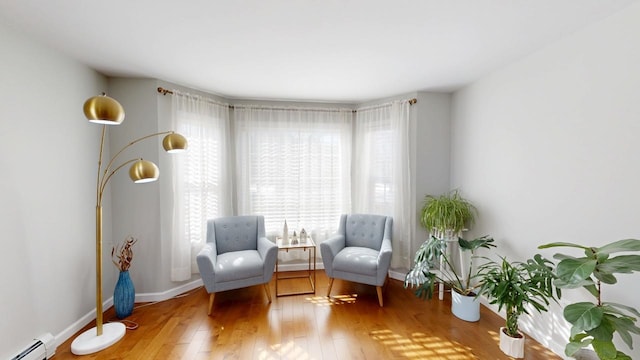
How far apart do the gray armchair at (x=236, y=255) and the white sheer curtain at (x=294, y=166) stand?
0.37 meters

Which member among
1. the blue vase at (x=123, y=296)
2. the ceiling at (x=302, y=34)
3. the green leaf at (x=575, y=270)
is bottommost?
the blue vase at (x=123, y=296)

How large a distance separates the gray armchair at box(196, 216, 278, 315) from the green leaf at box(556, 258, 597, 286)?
233cm

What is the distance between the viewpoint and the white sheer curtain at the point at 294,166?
3639mm

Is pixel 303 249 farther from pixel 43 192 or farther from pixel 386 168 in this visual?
pixel 43 192

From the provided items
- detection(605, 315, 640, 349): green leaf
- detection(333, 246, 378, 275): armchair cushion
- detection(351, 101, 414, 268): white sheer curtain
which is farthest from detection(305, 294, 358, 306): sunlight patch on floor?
detection(605, 315, 640, 349): green leaf

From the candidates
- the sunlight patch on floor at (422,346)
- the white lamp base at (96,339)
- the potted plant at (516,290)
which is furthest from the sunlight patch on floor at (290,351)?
the potted plant at (516,290)

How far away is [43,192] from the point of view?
2.08 m

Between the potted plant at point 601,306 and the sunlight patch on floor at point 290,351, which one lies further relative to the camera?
the sunlight patch on floor at point 290,351

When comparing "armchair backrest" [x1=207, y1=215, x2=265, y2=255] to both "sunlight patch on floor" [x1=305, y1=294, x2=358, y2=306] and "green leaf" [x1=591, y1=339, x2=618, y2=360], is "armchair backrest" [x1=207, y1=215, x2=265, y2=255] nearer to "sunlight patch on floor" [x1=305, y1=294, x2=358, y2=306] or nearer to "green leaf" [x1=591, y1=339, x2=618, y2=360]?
"sunlight patch on floor" [x1=305, y1=294, x2=358, y2=306]

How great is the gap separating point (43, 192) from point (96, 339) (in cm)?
129

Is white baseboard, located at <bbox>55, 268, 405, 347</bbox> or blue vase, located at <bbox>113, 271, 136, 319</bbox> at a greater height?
blue vase, located at <bbox>113, 271, 136, 319</bbox>

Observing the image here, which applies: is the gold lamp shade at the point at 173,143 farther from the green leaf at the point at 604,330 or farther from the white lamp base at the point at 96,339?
the green leaf at the point at 604,330

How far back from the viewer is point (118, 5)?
63.0 inches

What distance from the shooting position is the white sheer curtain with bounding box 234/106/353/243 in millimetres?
3639
